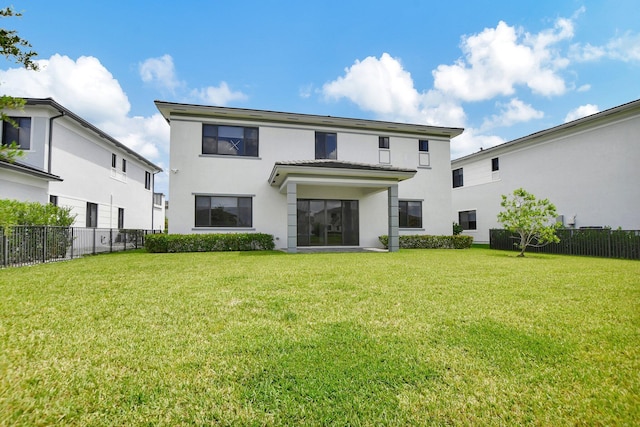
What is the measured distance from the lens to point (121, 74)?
12.9 meters

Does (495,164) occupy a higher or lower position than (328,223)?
higher

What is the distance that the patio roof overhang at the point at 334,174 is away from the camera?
12.4m

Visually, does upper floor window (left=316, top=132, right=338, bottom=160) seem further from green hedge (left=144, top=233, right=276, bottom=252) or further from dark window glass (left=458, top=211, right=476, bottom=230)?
dark window glass (left=458, top=211, right=476, bottom=230)

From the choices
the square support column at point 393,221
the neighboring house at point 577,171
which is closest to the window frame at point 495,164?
the neighboring house at point 577,171

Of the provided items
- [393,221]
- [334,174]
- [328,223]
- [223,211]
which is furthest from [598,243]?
[223,211]

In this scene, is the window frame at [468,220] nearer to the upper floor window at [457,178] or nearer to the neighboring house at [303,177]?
the upper floor window at [457,178]

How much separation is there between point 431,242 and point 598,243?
22.6ft

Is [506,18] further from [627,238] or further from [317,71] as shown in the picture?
[627,238]

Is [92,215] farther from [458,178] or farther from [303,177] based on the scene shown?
[458,178]

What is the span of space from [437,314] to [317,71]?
15625 mm

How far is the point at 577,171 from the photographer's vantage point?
1589 centimetres

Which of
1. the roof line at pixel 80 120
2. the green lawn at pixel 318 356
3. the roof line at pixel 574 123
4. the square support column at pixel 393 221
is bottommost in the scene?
the green lawn at pixel 318 356

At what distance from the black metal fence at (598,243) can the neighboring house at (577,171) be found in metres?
2.65

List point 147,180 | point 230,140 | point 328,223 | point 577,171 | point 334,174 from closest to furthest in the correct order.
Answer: point 334,174 → point 230,140 → point 577,171 → point 328,223 → point 147,180
